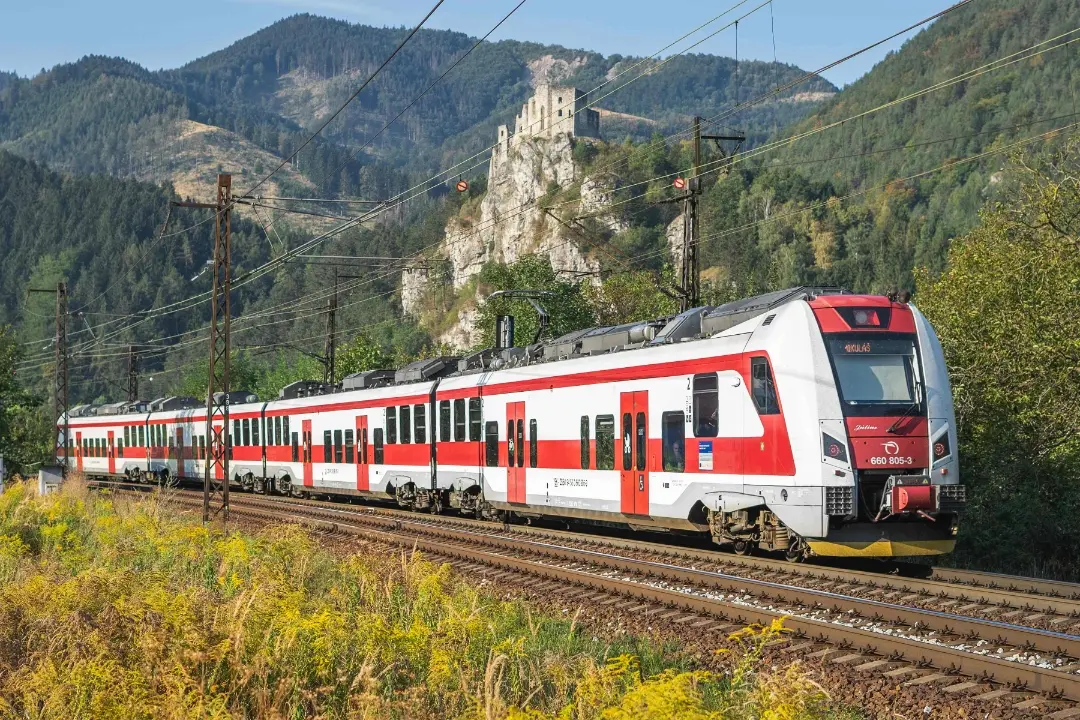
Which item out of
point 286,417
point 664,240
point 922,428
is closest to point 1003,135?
point 664,240

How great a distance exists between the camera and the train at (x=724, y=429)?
15203 mm

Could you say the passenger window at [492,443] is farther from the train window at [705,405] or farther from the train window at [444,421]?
the train window at [705,405]

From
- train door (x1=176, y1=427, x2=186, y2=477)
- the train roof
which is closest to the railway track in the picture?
the train roof

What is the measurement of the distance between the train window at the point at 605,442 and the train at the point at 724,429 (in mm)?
38

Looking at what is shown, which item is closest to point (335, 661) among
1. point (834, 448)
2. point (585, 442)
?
point (834, 448)

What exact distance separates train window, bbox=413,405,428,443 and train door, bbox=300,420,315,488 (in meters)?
8.76

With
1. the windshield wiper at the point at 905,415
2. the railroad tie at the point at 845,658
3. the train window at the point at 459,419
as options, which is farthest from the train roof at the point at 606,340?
the railroad tie at the point at 845,658

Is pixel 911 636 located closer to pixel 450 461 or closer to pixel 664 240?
pixel 450 461

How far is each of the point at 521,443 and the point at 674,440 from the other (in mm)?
6084

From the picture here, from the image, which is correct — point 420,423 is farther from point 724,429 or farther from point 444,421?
point 724,429

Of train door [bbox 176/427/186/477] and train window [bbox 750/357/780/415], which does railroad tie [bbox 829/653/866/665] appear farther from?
train door [bbox 176/427/186/477]

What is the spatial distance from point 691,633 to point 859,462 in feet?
13.6

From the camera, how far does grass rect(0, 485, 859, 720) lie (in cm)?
740

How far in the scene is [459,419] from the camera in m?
27.0
